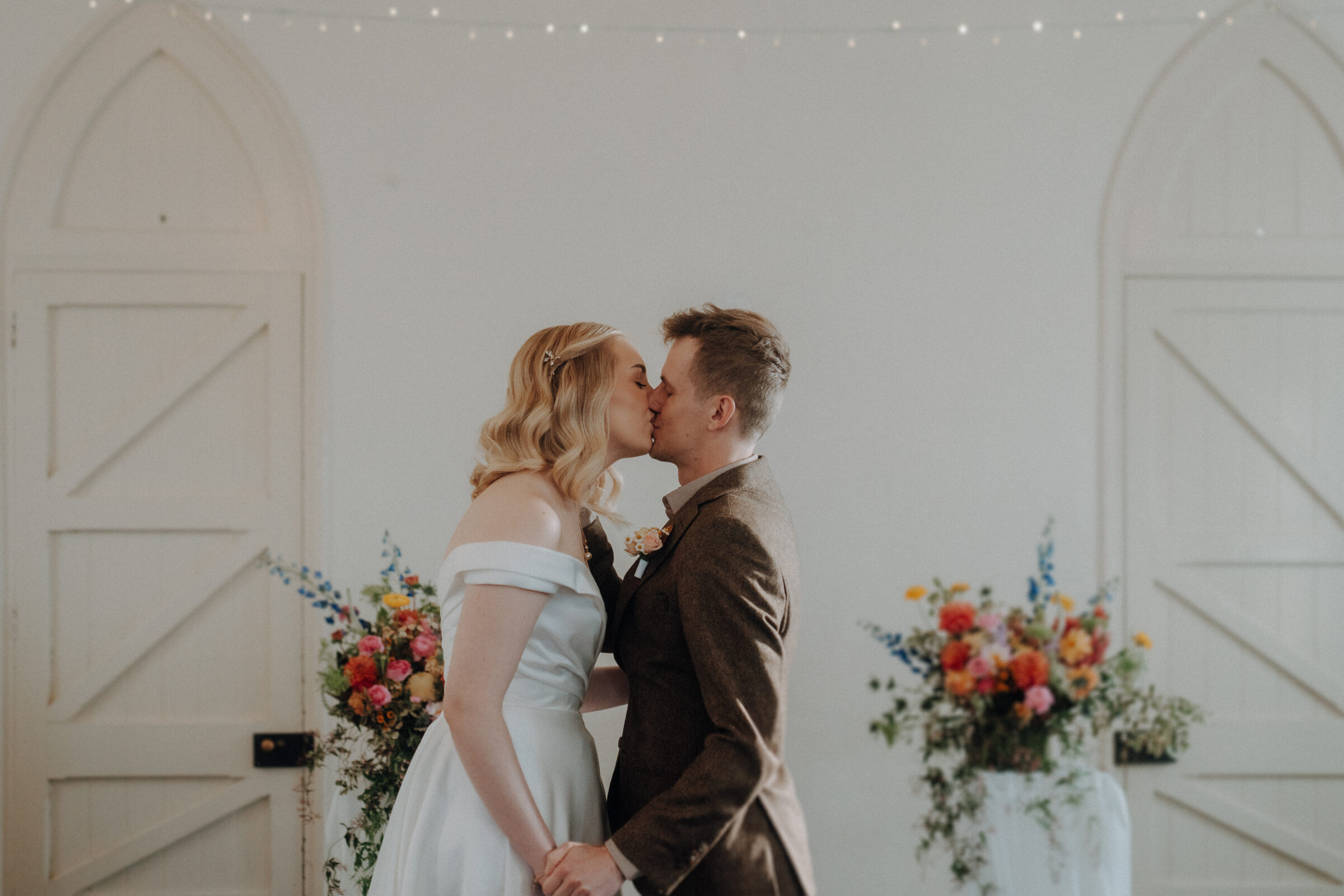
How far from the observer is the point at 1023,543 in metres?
3.01

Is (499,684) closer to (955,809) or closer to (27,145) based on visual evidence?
(955,809)

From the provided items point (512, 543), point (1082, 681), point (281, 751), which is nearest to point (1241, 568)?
point (1082, 681)

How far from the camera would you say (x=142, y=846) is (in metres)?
2.95

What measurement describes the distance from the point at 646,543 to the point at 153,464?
80.1 inches

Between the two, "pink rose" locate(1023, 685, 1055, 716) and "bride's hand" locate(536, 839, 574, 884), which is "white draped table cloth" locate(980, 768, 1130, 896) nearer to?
"pink rose" locate(1023, 685, 1055, 716)

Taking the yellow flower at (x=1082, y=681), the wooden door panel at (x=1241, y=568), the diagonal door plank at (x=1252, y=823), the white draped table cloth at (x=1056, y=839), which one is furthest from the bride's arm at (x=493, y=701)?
the diagonal door plank at (x=1252, y=823)

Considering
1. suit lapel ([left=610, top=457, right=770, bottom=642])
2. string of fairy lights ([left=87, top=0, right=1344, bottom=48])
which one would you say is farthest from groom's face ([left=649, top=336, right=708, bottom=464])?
string of fairy lights ([left=87, top=0, right=1344, bottom=48])

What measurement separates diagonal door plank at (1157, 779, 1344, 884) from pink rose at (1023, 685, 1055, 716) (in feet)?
4.81

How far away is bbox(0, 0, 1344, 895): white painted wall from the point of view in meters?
2.97

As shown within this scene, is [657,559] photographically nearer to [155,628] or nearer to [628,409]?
[628,409]

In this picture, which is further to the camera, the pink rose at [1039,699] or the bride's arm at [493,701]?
the pink rose at [1039,699]

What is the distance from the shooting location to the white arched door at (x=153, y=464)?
116 inches

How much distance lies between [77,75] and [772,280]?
2.39 m

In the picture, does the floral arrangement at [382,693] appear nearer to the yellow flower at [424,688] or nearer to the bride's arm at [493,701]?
the yellow flower at [424,688]
